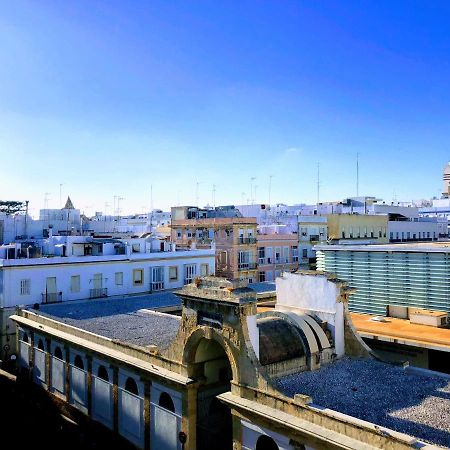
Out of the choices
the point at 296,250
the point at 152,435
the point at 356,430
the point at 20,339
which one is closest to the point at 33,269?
the point at 20,339

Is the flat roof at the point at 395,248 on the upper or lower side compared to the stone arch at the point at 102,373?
upper

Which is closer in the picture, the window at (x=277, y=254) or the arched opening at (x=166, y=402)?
the arched opening at (x=166, y=402)

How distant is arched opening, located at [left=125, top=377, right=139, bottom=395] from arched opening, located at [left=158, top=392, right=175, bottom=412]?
6.37ft

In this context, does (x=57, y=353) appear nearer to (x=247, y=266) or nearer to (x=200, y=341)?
(x=200, y=341)

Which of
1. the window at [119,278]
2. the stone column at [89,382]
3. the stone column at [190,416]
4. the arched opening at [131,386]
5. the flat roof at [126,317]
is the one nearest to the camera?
the stone column at [190,416]

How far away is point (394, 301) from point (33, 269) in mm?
24260

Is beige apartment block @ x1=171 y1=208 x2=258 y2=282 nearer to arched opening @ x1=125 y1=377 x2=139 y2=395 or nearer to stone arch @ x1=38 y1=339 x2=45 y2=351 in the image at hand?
stone arch @ x1=38 y1=339 x2=45 y2=351

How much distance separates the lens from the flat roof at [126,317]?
2578 cm

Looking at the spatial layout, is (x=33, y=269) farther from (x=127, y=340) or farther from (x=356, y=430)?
(x=356, y=430)

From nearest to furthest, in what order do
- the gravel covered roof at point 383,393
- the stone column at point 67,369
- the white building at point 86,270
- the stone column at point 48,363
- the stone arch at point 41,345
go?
the gravel covered roof at point 383,393
the stone column at point 67,369
the stone column at point 48,363
the stone arch at point 41,345
the white building at point 86,270

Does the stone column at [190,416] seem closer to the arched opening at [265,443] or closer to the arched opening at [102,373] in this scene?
the arched opening at [265,443]

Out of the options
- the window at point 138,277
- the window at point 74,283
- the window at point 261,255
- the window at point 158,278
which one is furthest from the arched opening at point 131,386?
the window at point 261,255

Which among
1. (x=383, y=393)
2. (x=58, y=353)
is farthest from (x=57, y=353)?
(x=383, y=393)

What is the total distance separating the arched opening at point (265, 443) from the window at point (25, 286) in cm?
2416
